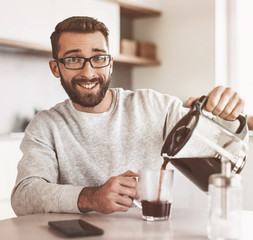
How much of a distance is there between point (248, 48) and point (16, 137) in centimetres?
189

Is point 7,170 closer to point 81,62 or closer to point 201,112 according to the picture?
point 81,62

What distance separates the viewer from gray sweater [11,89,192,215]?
1.57 metres

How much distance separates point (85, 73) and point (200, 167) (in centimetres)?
66

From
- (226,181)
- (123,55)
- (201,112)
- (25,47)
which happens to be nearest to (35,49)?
(25,47)

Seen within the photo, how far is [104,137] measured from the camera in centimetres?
168

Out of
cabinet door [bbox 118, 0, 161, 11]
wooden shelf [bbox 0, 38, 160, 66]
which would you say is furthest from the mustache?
cabinet door [bbox 118, 0, 161, 11]

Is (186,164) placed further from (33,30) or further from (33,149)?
(33,30)

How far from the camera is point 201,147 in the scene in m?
1.12

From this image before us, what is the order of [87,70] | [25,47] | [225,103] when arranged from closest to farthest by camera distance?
[225,103] < [87,70] < [25,47]

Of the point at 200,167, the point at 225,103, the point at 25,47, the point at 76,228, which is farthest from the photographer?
the point at 25,47

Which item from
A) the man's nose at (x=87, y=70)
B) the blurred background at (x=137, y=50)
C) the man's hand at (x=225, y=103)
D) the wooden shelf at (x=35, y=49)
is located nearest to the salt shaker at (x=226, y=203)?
the man's hand at (x=225, y=103)

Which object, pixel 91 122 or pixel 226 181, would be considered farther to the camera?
pixel 91 122

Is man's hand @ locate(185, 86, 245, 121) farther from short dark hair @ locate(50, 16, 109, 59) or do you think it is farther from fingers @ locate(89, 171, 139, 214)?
short dark hair @ locate(50, 16, 109, 59)

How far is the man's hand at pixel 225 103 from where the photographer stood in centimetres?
126
